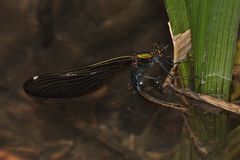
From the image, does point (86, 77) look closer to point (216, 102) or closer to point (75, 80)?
point (75, 80)

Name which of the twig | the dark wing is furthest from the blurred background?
the twig

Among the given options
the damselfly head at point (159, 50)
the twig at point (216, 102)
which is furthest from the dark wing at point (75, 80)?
the twig at point (216, 102)

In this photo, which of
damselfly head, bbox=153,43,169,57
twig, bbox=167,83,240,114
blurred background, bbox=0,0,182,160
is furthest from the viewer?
damselfly head, bbox=153,43,169,57

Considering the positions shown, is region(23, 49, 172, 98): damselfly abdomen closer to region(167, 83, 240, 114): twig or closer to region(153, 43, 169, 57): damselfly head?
region(153, 43, 169, 57): damselfly head

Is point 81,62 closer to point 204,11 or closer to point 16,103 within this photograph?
point 16,103

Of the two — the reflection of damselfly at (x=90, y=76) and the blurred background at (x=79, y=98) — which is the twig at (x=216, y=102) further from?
the reflection of damselfly at (x=90, y=76)

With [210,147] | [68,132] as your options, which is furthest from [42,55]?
[210,147]

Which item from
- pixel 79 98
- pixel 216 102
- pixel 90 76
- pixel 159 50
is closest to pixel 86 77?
pixel 90 76

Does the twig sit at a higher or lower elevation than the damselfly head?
lower
